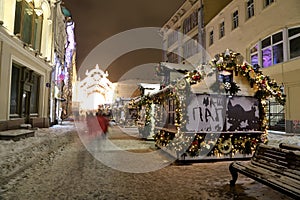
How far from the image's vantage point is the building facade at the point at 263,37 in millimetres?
15477

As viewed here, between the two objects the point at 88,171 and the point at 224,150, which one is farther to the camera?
the point at 224,150

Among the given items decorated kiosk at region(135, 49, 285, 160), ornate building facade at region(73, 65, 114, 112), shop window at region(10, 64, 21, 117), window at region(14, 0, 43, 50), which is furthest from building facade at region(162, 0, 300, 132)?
ornate building facade at region(73, 65, 114, 112)

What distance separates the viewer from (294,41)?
15.8m

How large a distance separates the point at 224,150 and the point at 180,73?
5394 mm

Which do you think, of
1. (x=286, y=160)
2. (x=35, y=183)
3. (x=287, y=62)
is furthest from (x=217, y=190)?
(x=287, y=62)

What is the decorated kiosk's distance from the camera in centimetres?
Answer: 765

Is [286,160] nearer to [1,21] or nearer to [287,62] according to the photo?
[1,21]

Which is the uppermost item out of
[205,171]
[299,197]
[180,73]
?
[180,73]

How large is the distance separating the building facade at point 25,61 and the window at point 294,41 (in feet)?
60.6

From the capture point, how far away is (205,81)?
26.2ft

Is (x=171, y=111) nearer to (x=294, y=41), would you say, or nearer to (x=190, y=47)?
(x=294, y=41)

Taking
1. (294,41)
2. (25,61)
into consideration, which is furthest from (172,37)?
(25,61)

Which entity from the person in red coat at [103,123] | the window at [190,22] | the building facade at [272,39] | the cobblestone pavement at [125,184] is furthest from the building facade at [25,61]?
the window at [190,22]

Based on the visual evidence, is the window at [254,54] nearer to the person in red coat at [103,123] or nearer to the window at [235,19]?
the window at [235,19]
